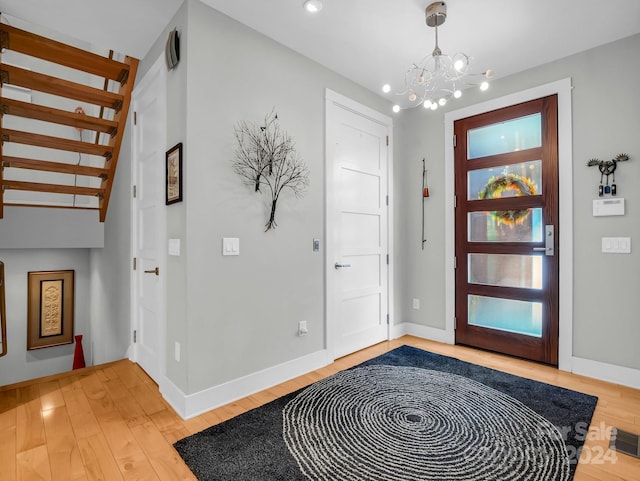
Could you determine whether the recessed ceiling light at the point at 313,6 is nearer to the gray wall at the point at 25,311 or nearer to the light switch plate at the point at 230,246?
the light switch plate at the point at 230,246

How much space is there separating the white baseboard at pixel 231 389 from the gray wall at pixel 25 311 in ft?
10.1

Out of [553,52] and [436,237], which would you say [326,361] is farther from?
[553,52]

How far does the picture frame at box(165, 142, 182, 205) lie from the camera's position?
2.17m

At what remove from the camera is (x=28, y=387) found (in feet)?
8.16

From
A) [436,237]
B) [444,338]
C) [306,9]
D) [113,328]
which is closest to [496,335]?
[444,338]

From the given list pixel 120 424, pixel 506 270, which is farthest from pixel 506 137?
pixel 120 424

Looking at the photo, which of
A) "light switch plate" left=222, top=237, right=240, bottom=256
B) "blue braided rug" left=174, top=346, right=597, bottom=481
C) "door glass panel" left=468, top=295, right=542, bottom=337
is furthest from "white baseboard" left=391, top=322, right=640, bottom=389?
"light switch plate" left=222, top=237, right=240, bottom=256

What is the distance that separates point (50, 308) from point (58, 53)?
3.36 metres

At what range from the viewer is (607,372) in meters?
2.65

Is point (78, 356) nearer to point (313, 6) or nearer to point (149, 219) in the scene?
point (149, 219)

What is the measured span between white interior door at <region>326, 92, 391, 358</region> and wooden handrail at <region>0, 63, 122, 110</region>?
6.67 feet

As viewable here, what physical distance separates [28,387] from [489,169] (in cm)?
441

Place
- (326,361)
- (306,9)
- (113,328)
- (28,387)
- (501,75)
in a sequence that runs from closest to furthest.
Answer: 1. (306,9)
2. (28,387)
3. (326,361)
4. (501,75)
5. (113,328)

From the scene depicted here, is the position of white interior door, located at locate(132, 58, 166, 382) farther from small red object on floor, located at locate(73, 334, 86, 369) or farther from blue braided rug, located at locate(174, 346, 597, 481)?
small red object on floor, located at locate(73, 334, 86, 369)
